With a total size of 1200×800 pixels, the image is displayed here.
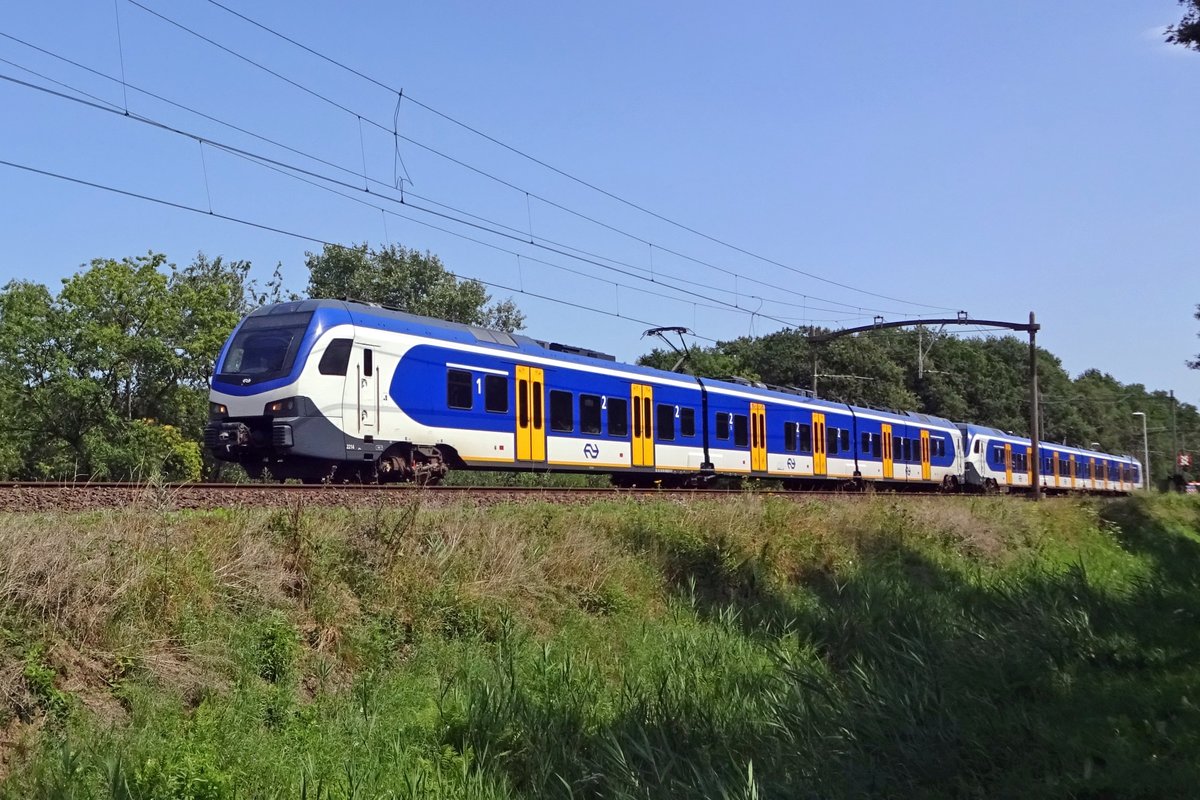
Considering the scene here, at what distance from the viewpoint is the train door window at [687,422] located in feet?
82.5

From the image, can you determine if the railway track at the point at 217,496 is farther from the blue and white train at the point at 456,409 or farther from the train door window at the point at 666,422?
the train door window at the point at 666,422

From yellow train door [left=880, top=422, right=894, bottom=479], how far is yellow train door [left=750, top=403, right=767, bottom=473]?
8235 mm

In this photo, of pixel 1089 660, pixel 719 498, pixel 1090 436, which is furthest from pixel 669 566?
pixel 1090 436

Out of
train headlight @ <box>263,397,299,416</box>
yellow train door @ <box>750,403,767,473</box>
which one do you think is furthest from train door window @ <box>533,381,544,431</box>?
yellow train door @ <box>750,403,767,473</box>

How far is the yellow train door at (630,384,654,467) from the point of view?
2341 centimetres

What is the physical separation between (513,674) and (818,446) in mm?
22398

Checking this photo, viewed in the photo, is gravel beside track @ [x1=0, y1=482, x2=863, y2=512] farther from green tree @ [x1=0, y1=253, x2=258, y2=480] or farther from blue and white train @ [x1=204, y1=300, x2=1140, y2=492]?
green tree @ [x1=0, y1=253, x2=258, y2=480]

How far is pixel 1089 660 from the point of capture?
10047mm

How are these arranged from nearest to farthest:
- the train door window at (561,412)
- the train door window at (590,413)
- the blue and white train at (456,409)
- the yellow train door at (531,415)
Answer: the blue and white train at (456,409)
the yellow train door at (531,415)
the train door window at (561,412)
the train door window at (590,413)

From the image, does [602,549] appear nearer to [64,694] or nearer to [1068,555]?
[64,694]

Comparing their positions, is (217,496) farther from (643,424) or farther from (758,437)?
(758,437)

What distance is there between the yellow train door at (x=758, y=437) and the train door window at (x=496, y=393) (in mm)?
10454

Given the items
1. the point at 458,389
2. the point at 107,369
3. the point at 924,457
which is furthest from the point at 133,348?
the point at 924,457

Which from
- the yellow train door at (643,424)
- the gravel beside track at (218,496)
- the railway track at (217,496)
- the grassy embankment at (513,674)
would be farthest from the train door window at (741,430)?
the grassy embankment at (513,674)
